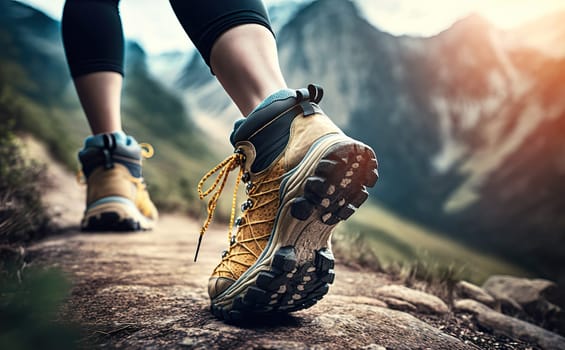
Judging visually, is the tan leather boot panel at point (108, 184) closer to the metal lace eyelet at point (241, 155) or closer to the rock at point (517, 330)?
the metal lace eyelet at point (241, 155)

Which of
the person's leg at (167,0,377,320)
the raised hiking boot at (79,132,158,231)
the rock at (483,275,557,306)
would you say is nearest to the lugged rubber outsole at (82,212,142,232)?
the raised hiking boot at (79,132,158,231)

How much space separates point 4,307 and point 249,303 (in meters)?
0.49

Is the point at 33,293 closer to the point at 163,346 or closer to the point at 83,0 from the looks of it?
the point at 163,346

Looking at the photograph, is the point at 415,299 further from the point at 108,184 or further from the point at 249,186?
the point at 108,184

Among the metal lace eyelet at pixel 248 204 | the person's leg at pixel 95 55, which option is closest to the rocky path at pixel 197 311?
the metal lace eyelet at pixel 248 204

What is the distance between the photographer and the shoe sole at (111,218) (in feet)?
4.99

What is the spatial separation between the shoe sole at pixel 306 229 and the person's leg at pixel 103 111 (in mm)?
1015

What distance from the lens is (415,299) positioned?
1060 millimetres

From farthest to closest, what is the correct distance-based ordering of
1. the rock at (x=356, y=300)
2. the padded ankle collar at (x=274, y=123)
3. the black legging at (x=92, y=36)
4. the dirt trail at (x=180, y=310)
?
the black legging at (x=92, y=36)
the rock at (x=356, y=300)
the padded ankle collar at (x=274, y=123)
the dirt trail at (x=180, y=310)

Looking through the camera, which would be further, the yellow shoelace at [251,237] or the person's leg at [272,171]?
the yellow shoelace at [251,237]

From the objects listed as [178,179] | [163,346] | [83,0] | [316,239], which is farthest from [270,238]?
[178,179]

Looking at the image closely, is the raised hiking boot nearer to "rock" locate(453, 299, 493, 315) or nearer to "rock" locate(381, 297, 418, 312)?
"rock" locate(381, 297, 418, 312)

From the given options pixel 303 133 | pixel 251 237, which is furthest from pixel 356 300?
pixel 303 133

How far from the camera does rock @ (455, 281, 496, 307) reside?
4.09 feet
